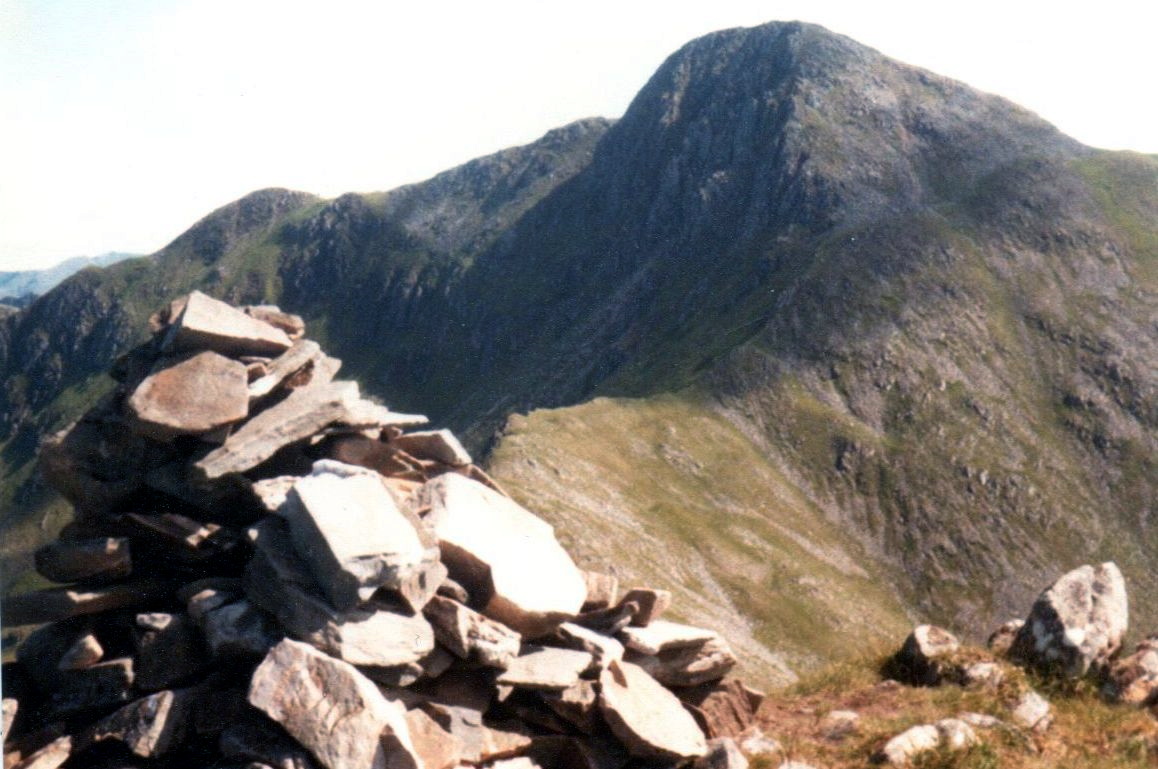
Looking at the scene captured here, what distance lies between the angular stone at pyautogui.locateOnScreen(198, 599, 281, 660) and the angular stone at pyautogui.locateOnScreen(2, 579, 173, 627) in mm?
1790

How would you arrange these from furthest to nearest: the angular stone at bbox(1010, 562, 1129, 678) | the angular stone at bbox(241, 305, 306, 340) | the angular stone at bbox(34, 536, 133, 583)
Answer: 1. the angular stone at bbox(241, 305, 306, 340)
2. the angular stone at bbox(1010, 562, 1129, 678)
3. the angular stone at bbox(34, 536, 133, 583)

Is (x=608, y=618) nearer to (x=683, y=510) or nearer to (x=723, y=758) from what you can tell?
(x=723, y=758)

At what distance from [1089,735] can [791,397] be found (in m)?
167

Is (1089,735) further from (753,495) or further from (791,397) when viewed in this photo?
(791,397)

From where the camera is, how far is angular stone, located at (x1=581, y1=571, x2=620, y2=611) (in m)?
16.8

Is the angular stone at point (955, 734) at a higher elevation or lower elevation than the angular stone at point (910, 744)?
higher

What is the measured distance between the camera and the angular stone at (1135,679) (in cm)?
1633

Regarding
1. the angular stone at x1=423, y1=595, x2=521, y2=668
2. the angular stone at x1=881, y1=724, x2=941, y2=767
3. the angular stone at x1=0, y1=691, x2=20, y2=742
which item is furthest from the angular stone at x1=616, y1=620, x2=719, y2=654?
the angular stone at x1=0, y1=691, x2=20, y2=742

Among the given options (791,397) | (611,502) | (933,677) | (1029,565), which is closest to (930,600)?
(1029,565)

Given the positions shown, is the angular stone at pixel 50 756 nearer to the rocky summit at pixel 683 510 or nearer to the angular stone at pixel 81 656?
the rocky summit at pixel 683 510

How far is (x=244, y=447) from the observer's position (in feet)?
47.5

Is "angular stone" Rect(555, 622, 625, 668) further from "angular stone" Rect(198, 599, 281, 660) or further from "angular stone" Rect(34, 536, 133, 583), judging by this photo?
"angular stone" Rect(34, 536, 133, 583)

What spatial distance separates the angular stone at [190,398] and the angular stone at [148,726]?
4118mm

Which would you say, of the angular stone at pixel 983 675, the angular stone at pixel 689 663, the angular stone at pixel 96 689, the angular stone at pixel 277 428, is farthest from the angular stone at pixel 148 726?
the angular stone at pixel 983 675
